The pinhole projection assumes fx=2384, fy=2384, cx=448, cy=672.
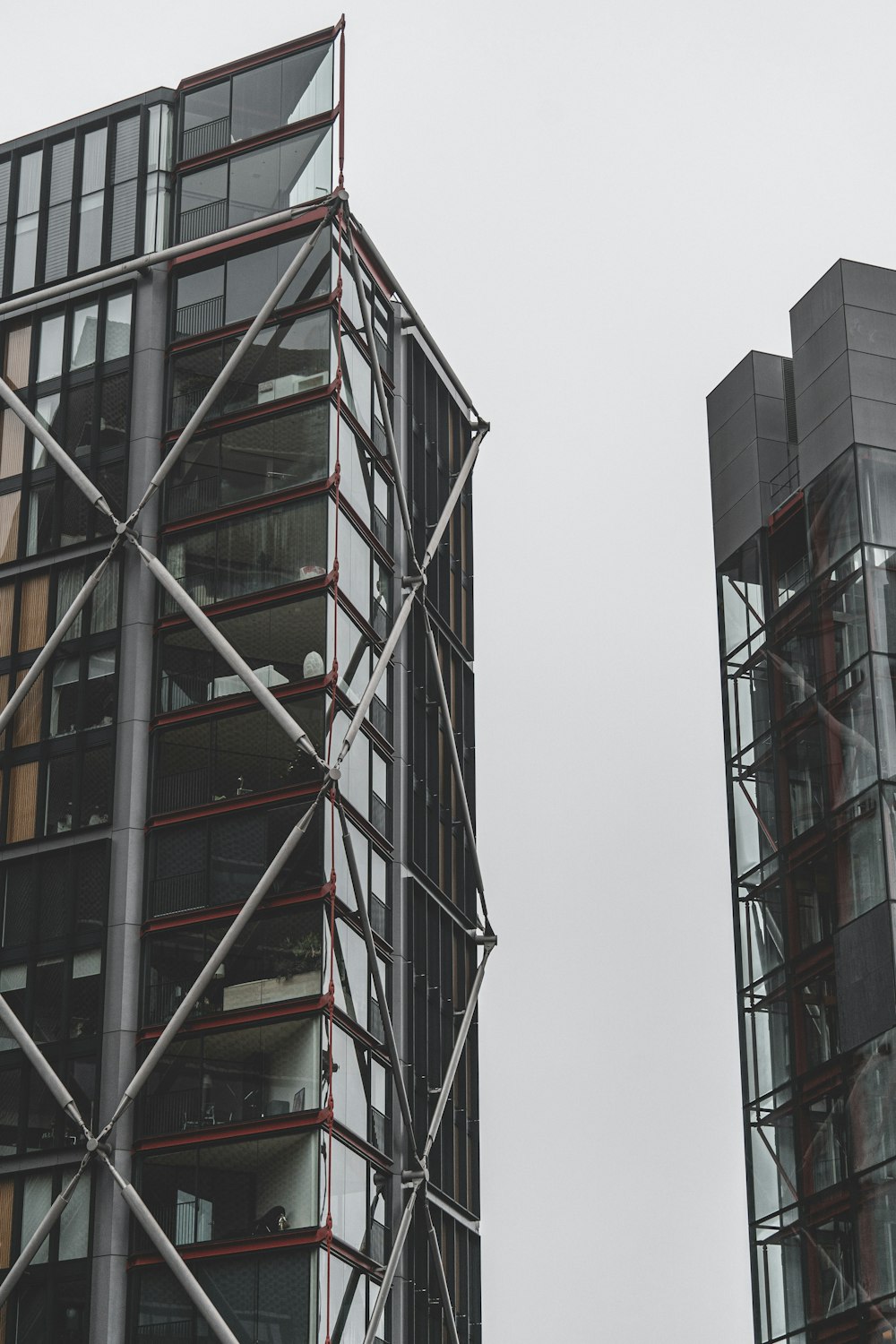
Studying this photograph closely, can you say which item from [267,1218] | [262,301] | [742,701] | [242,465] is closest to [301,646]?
[242,465]

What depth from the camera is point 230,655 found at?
5819 cm

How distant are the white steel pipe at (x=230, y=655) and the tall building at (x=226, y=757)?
161 mm

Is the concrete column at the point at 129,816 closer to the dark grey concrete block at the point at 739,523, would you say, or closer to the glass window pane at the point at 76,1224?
the glass window pane at the point at 76,1224

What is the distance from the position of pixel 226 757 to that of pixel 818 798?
18572mm

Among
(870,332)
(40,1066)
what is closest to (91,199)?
(870,332)

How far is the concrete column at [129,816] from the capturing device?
176ft

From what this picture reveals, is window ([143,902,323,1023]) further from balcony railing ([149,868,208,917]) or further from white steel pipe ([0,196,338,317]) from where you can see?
white steel pipe ([0,196,338,317])

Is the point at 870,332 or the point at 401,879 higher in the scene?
the point at 870,332

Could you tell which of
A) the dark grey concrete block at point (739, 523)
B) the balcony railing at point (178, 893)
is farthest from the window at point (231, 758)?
the dark grey concrete block at point (739, 523)

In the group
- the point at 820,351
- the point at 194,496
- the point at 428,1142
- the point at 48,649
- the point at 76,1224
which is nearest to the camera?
the point at 76,1224

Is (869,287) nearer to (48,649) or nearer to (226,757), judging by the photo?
(226,757)

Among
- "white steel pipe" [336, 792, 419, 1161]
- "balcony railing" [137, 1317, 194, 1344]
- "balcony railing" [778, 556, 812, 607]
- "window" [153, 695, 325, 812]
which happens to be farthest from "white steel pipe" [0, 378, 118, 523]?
"balcony railing" [778, 556, 812, 607]

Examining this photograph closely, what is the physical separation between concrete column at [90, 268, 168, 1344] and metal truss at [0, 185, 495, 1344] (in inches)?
20.1

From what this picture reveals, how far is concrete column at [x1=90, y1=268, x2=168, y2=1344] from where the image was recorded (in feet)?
176
